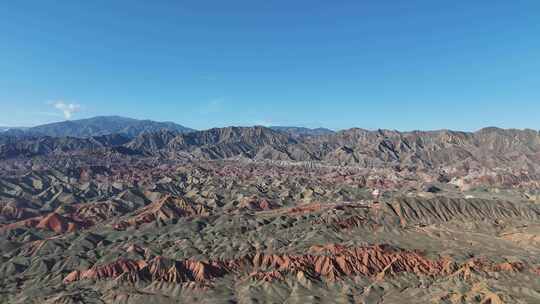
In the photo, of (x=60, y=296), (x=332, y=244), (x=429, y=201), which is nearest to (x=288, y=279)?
(x=332, y=244)

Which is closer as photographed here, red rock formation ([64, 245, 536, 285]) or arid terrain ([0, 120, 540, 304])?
arid terrain ([0, 120, 540, 304])

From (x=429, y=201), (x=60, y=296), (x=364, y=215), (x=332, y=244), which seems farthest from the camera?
(x=429, y=201)

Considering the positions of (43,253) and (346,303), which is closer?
(346,303)

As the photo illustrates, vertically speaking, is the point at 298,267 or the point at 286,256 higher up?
the point at 286,256

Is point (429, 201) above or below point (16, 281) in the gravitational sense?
above

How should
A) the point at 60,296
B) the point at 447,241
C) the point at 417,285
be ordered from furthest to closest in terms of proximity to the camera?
the point at 447,241 → the point at 417,285 → the point at 60,296

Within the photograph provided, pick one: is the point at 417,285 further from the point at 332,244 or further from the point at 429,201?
the point at 429,201

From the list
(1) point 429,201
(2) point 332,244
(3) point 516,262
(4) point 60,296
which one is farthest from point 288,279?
(1) point 429,201

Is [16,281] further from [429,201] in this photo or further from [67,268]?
[429,201]

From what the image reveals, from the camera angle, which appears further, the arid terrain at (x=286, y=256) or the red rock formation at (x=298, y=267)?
the red rock formation at (x=298, y=267)

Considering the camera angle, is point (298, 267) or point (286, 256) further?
point (286, 256)
